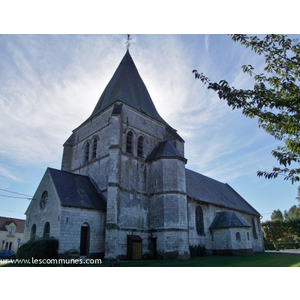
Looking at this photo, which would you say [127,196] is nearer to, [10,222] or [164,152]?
[164,152]

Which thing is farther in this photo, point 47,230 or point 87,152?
point 87,152

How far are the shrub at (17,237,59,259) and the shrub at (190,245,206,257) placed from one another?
497 inches

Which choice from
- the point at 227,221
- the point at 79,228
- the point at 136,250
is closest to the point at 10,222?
the point at 79,228

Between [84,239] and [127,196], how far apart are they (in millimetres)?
4987

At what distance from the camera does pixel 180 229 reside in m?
21.5

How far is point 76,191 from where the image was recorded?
20.7 m

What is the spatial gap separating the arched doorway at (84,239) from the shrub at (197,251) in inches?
395

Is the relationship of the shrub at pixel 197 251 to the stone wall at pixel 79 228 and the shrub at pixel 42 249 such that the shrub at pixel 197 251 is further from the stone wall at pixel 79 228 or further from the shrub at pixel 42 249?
the shrub at pixel 42 249

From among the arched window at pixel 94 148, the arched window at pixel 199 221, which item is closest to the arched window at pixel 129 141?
the arched window at pixel 94 148

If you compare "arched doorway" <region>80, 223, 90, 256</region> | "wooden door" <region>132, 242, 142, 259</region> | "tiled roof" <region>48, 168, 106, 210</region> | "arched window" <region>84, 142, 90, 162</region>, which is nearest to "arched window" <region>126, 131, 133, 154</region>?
"tiled roof" <region>48, 168, 106, 210</region>

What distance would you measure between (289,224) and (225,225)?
3036 cm

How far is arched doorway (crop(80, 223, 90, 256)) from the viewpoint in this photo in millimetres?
19094

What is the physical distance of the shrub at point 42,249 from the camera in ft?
55.3

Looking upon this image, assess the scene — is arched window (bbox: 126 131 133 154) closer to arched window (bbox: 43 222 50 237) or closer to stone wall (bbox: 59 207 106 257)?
stone wall (bbox: 59 207 106 257)
